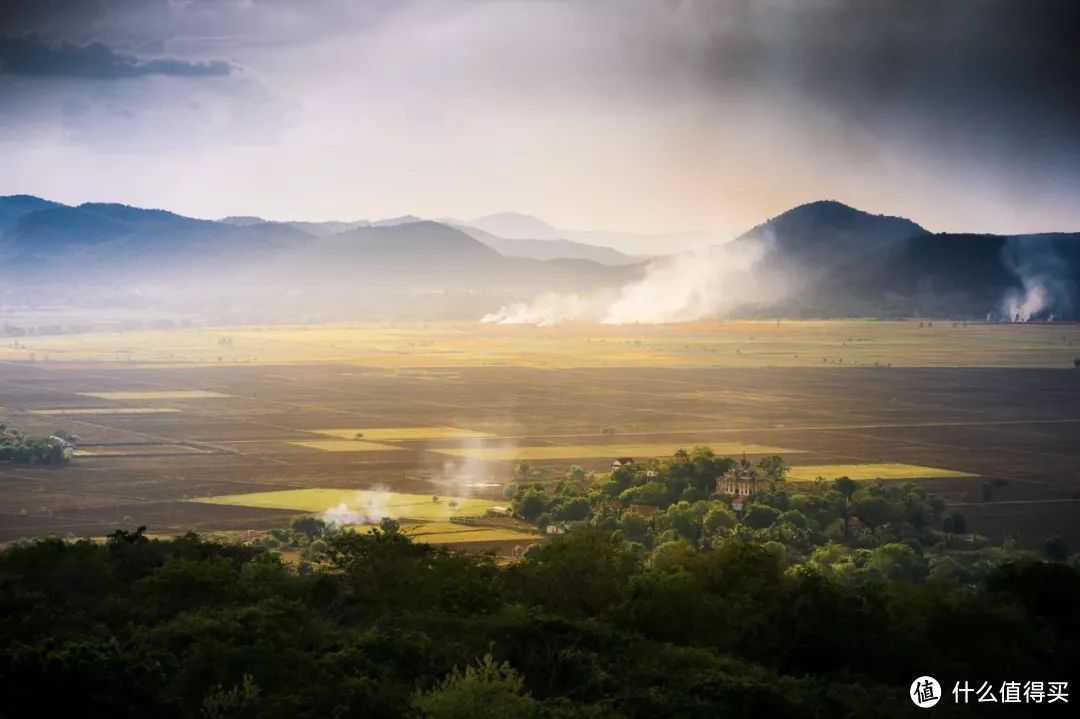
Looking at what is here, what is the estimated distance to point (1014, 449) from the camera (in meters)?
62.1

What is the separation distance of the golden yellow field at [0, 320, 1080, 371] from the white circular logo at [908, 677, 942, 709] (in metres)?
68.8

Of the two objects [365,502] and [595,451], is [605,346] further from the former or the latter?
[365,502]

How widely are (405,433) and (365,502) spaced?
19889 mm

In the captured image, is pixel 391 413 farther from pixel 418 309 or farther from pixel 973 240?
pixel 418 309

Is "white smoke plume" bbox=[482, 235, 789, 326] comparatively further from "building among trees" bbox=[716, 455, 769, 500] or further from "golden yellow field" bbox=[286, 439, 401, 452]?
"building among trees" bbox=[716, 455, 769, 500]

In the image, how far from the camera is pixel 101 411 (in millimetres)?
75438

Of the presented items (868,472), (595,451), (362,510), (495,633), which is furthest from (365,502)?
(495,633)

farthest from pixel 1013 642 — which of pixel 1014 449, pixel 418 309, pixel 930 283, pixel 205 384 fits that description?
pixel 418 309

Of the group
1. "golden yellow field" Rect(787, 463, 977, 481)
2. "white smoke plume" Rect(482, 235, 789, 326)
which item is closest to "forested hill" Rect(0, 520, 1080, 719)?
"golden yellow field" Rect(787, 463, 977, 481)

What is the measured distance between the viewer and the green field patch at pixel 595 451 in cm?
5847

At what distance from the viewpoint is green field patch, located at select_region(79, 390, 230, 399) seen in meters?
83.0

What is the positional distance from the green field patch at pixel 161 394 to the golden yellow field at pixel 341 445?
2157 cm

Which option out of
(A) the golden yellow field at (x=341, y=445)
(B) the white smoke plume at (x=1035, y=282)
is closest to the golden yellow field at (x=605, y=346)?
(B) the white smoke plume at (x=1035, y=282)

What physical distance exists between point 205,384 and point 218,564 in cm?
6660
